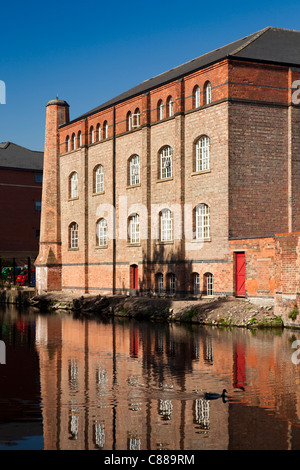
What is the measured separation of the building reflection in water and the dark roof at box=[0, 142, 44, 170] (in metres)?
49.4

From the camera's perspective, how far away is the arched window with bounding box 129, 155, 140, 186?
38.6 meters

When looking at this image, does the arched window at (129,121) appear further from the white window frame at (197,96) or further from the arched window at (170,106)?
the white window frame at (197,96)

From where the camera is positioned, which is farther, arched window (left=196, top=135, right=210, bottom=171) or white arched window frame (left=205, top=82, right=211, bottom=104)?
arched window (left=196, top=135, right=210, bottom=171)

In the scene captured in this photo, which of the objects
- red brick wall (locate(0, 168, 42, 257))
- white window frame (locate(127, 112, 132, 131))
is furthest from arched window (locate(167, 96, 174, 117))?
red brick wall (locate(0, 168, 42, 257))

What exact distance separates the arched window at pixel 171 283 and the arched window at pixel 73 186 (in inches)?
500

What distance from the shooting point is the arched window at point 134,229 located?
38531 mm

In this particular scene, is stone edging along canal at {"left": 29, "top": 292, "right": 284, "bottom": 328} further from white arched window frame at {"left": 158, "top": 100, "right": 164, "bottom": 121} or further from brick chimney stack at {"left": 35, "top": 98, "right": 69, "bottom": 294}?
white arched window frame at {"left": 158, "top": 100, "right": 164, "bottom": 121}

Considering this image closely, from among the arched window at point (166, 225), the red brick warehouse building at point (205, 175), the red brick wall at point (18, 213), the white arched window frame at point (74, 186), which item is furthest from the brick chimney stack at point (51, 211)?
the red brick wall at point (18, 213)

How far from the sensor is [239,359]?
16.2 meters

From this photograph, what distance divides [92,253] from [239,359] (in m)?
27.5

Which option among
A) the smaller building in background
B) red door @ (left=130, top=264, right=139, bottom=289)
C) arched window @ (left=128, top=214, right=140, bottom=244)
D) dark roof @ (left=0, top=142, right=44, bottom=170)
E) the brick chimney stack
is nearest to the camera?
red door @ (left=130, top=264, right=139, bottom=289)

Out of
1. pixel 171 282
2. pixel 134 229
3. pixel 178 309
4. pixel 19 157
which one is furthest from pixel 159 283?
pixel 19 157
